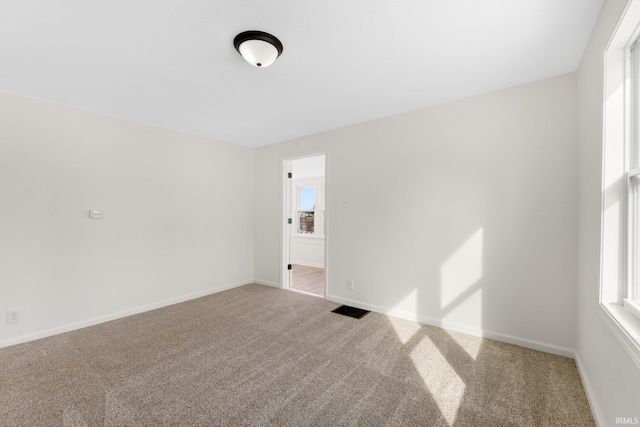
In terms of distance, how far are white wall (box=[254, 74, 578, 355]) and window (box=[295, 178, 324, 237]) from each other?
3.16 metres

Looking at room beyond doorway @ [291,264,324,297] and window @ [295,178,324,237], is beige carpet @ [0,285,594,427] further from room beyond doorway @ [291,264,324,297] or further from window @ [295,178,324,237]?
window @ [295,178,324,237]

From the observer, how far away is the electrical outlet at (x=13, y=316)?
2561 mm

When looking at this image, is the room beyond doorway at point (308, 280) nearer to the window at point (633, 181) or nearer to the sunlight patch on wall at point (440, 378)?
the sunlight patch on wall at point (440, 378)

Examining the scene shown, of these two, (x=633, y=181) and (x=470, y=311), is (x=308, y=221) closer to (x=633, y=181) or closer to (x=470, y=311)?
(x=470, y=311)

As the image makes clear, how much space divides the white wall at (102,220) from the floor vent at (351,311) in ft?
6.71

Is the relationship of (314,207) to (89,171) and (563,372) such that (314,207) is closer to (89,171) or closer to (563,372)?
(89,171)

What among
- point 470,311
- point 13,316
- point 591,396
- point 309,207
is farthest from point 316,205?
point 591,396

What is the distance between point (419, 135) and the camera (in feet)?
10.0

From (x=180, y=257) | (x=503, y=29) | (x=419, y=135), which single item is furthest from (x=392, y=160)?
(x=180, y=257)

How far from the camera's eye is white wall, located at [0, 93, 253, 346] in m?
2.62

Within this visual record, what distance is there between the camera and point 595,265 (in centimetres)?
169

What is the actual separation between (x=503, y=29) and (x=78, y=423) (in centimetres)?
359

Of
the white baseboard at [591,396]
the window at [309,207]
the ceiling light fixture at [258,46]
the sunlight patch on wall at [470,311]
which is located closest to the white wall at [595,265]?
the white baseboard at [591,396]

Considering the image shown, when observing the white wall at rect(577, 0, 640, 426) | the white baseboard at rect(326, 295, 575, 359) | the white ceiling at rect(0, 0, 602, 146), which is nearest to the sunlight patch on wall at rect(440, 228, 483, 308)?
the white baseboard at rect(326, 295, 575, 359)
